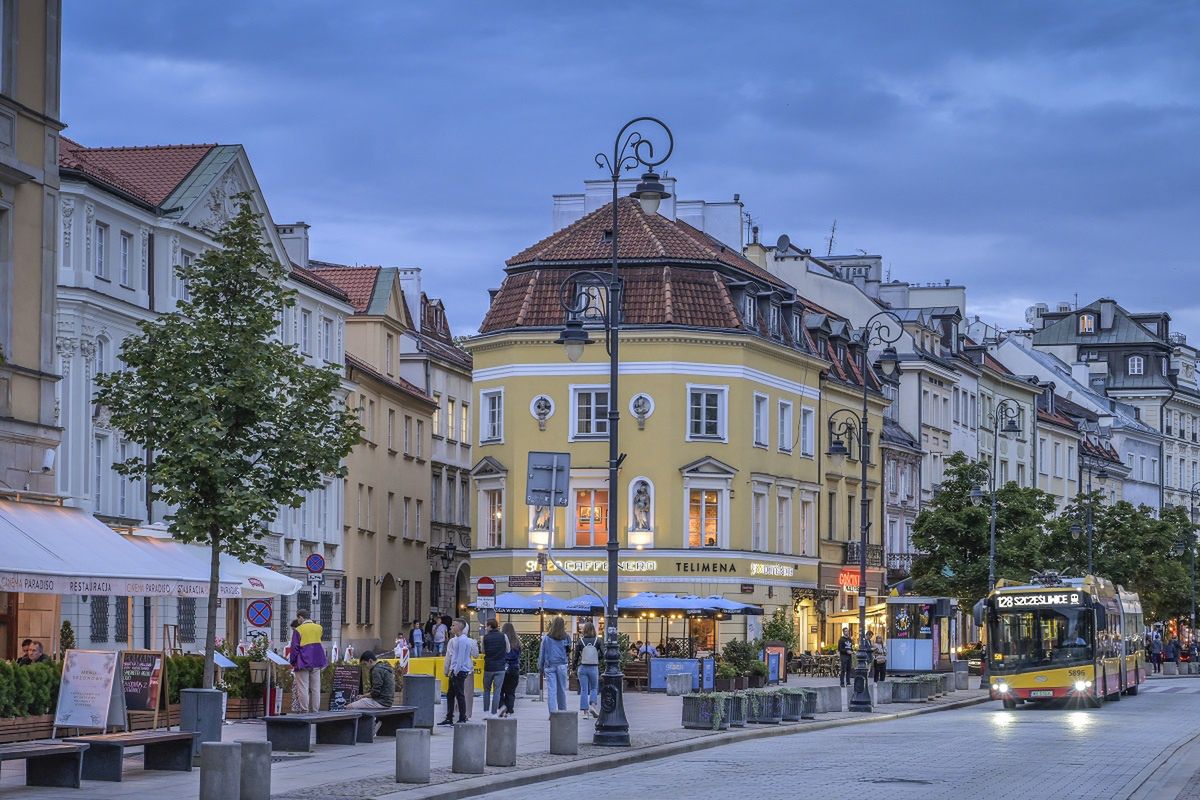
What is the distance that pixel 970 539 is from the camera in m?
74.6

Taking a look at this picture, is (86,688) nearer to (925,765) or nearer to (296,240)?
(925,765)

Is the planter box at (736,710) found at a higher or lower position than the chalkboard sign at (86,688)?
lower

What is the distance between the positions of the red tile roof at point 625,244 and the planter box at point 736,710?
97.9ft

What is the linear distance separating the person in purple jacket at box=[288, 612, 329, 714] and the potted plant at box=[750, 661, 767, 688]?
66.8 feet

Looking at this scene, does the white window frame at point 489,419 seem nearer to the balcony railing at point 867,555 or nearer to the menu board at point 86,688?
the balcony railing at point 867,555

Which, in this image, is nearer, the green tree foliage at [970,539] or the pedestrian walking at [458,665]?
the pedestrian walking at [458,665]

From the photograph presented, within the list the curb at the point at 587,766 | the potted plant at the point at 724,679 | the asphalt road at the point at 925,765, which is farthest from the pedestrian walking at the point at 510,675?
the potted plant at the point at 724,679

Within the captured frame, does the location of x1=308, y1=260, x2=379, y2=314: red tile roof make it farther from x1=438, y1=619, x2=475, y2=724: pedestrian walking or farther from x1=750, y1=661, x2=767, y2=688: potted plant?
x1=438, y1=619, x2=475, y2=724: pedestrian walking

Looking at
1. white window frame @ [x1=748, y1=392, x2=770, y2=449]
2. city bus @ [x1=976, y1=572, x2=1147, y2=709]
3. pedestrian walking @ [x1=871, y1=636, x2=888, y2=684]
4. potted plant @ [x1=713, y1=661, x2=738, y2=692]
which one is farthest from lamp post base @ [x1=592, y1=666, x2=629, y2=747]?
white window frame @ [x1=748, y1=392, x2=770, y2=449]

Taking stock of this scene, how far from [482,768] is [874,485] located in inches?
2261

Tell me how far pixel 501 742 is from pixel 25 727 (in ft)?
17.9

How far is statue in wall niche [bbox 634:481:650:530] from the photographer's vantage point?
2537 inches

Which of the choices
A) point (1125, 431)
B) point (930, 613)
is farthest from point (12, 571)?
point (1125, 431)

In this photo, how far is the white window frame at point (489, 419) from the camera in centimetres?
6612
